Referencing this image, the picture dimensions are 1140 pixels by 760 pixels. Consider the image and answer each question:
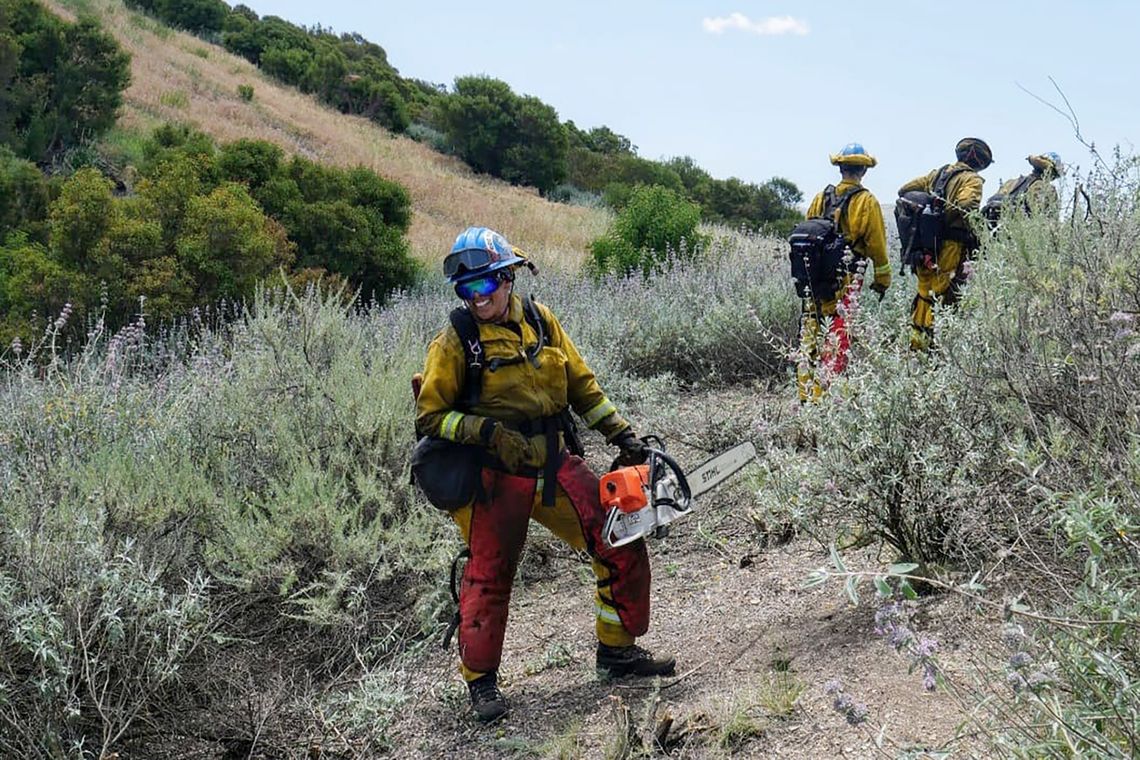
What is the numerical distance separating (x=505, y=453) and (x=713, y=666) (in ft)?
3.83

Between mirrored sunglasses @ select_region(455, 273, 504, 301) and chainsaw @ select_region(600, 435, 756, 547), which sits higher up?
mirrored sunglasses @ select_region(455, 273, 504, 301)

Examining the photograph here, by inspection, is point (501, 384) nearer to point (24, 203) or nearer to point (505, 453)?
point (505, 453)

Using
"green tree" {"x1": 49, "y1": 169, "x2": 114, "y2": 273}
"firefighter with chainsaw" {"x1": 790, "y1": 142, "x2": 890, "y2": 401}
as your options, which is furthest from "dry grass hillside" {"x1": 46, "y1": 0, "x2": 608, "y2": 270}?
"firefighter with chainsaw" {"x1": 790, "y1": 142, "x2": 890, "y2": 401}

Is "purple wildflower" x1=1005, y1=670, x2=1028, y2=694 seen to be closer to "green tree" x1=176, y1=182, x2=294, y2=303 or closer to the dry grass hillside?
"green tree" x1=176, y1=182, x2=294, y2=303

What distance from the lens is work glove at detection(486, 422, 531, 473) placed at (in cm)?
380

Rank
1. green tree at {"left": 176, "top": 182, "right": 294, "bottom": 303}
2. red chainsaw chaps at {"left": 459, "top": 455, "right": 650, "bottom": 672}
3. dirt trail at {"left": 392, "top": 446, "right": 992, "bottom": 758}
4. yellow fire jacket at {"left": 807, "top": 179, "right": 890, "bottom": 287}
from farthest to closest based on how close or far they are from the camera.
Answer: green tree at {"left": 176, "top": 182, "right": 294, "bottom": 303} → yellow fire jacket at {"left": 807, "top": 179, "right": 890, "bottom": 287} → red chainsaw chaps at {"left": 459, "top": 455, "right": 650, "bottom": 672} → dirt trail at {"left": 392, "top": 446, "right": 992, "bottom": 758}

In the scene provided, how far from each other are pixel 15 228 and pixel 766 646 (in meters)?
11.4

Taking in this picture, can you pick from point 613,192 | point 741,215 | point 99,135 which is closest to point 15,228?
point 99,135

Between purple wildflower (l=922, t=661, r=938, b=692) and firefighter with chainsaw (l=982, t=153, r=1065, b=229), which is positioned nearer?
purple wildflower (l=922, t=661, r=938, b=692)

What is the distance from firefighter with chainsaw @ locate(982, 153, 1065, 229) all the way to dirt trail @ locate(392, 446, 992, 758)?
1890 mm

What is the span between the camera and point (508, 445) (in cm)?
382

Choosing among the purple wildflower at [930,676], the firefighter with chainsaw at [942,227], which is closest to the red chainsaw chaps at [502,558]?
the purple wildflower at [930,676]

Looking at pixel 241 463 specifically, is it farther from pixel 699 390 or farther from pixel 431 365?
pixel 699 390

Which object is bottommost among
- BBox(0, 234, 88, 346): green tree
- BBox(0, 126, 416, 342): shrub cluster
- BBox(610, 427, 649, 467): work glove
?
BBox(0, 234, 88, 346): green tree
